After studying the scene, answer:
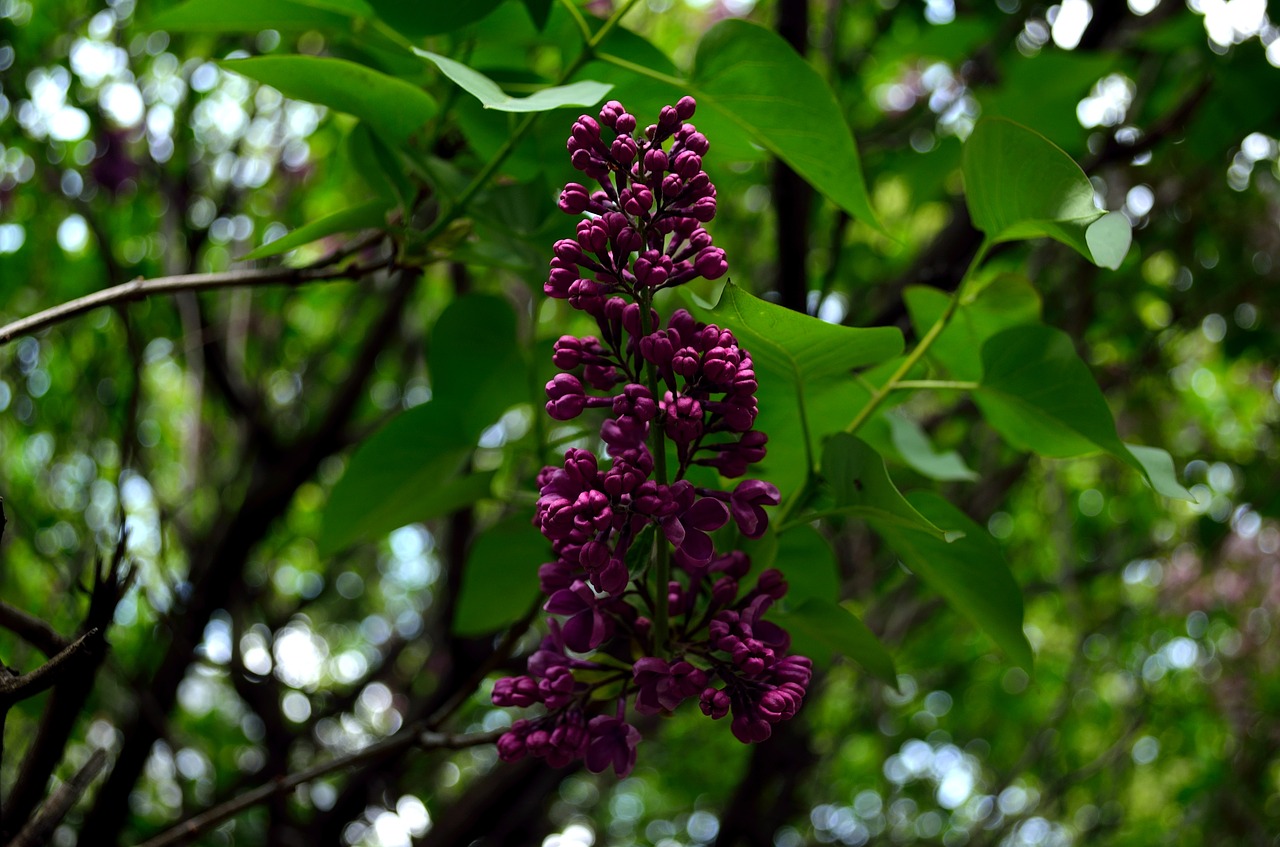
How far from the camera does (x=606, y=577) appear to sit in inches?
24.1

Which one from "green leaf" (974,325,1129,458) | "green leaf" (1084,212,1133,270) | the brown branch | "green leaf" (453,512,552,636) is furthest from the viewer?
"green leaf" (453,512,552,636)

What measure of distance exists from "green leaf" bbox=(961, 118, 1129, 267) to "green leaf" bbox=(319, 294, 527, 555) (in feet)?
1.53

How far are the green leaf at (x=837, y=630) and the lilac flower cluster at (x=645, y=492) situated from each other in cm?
8

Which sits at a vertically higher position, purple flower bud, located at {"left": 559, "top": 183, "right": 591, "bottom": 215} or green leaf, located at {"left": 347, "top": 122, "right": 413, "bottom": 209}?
purple flower bud, located at {"left": 559, "top": 183, "right": 591, "bottom": 215}

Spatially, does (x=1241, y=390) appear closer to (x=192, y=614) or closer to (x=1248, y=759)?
(x=1248, y=759)

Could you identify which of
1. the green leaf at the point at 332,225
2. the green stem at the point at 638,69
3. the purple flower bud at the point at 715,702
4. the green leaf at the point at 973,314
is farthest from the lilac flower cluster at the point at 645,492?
the green leaf at the point at 973,314

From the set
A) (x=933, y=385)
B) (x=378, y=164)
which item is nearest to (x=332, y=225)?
(x=378, y=164)

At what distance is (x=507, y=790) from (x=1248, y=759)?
288 cm

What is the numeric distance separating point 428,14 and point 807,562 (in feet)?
1.87

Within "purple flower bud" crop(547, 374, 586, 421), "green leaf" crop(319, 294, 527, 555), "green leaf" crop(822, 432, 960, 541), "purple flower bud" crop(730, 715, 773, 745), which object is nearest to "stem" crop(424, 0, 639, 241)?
"green leaf" crop(319, 294, 527, 555)

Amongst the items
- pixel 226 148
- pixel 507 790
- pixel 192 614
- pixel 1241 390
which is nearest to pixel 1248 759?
pixel 1241 390

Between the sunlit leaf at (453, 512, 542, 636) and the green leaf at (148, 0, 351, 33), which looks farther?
the sunlit leaf at (453, 512, 542, 636)

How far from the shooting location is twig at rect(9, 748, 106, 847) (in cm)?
69

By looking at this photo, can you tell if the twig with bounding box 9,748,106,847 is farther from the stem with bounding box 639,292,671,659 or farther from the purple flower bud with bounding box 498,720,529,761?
the stem with bounding box 639,292,671,659
